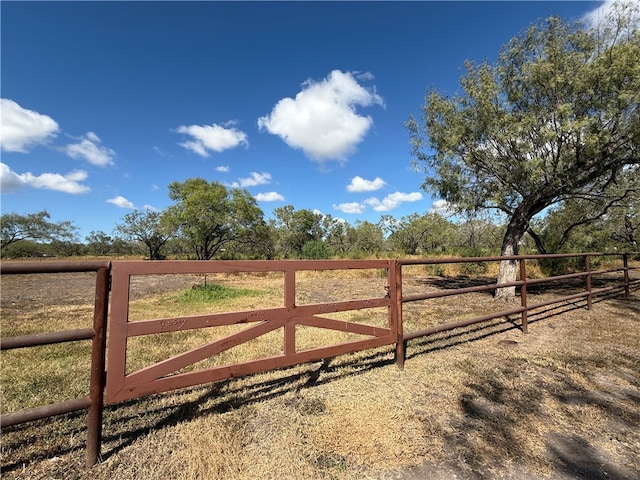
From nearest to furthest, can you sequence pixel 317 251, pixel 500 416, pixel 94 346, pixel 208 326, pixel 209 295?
pixel 94 346, pixel 208 326, pixel 500 416, pixel 209 295, pixel 317 251

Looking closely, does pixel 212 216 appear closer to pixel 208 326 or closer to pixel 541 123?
pixel 541 123

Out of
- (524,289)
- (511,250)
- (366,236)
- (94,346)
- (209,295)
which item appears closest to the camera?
(94,346)

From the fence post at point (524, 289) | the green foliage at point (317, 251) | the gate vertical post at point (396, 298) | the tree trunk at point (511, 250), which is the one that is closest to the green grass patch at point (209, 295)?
the gate vertical post at point (396, 298)

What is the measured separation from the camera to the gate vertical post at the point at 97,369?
199 centimetres

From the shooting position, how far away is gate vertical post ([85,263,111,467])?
78.2 inches

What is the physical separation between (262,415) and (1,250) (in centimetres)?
5481

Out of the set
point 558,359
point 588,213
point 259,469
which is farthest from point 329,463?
point 588,213

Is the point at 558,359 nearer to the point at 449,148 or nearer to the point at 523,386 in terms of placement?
the point at 523,386

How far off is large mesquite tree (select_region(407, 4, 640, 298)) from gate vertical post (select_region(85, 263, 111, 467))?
8.37m

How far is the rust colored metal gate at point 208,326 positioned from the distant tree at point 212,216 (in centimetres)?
2504

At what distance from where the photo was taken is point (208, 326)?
2.26 m

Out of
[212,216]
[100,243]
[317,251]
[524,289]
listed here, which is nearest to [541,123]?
[524,289]

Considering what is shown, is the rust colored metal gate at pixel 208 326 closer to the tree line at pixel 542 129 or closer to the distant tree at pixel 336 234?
the tree line at pixel 542 129

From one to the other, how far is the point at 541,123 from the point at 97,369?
974cm
